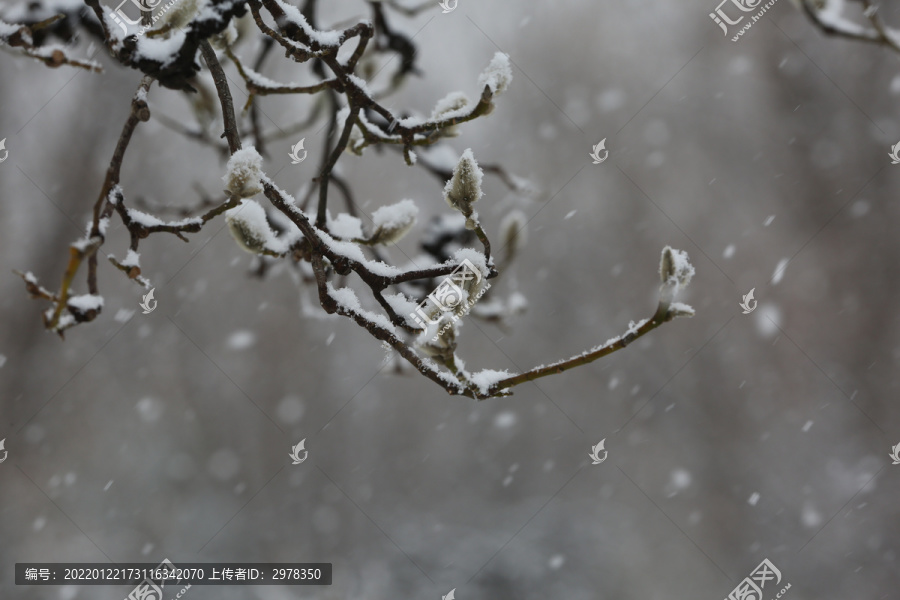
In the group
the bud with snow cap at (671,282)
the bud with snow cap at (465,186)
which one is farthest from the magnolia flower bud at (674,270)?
the bud with snow cap at (465,186)

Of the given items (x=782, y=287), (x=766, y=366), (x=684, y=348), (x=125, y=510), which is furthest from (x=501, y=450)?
(x=125, y=510)

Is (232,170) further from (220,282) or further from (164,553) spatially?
(164,553)

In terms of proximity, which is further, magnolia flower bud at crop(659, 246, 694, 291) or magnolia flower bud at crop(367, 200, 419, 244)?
magnolia flower bud at crop(367, 200, 419, 244)

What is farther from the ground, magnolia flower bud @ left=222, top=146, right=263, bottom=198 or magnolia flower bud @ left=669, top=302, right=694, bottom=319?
magnolia flower bud @ left=222, top=146, right=263, bottom=198

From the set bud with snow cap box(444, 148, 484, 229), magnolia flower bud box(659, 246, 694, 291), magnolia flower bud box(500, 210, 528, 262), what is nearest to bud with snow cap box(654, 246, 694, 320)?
magnolia flower bud box(659, 246, 694, 291)

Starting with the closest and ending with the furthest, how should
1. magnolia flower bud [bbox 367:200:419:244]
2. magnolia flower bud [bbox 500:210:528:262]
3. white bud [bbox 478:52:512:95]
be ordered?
1. white bud [bbox 478:52:512:95]
2. magnolia flower bud [bbox 367:200:419:244]
3. magnolia flower bud [bbox 500:210:528:262]

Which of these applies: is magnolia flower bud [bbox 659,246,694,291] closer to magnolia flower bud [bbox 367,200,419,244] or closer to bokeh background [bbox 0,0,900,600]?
magnolia flower bud [bbox 367,200,419,244]

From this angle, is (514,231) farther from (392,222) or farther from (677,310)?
(677,310)

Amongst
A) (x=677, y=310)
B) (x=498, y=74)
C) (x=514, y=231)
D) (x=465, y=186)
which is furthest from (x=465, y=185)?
(x=514, y=231)

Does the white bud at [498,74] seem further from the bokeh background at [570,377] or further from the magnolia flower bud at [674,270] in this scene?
the bokeh background at [570,377]
